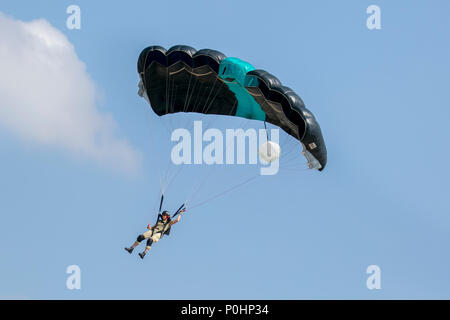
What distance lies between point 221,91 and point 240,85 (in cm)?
216

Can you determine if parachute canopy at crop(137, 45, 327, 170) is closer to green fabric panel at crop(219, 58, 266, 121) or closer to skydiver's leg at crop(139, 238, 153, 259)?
green fabric panel at crop(219, 58, 266, 121)

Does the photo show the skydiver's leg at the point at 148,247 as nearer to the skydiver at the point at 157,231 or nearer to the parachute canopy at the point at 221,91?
the skydiver at the point at 157,231

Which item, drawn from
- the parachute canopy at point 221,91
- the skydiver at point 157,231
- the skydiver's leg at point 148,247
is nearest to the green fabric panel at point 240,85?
the parachute canopy at point 221,91

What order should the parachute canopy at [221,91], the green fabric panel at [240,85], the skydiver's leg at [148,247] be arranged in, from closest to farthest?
1. the skydiver's leg at [148,247]
2. the parachute canopy at [221,91]
3. the green fabric panel at [240,85]

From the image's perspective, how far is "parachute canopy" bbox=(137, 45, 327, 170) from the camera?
27.1 metres

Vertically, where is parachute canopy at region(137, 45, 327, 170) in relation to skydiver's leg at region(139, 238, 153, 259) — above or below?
above

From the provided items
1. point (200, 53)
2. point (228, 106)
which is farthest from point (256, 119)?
point (200, 53)

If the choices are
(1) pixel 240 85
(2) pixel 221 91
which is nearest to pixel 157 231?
(1) pixel 240 85

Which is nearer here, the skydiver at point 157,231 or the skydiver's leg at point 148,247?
the skydiver's leg at point 148,247

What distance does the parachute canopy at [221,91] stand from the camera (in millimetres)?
27062

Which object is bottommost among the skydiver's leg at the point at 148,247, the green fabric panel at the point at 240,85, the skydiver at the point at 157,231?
the skydiver's leg at the point at 148,247

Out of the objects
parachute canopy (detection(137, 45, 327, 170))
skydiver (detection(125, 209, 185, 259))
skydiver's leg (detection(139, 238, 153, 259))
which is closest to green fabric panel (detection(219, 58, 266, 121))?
parachute canopy (detection(137, 45, 327, 170))

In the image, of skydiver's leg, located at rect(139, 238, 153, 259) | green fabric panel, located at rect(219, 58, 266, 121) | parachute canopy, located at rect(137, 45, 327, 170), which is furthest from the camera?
green fabric panel, located at rect(219, 58, 266, 121)
